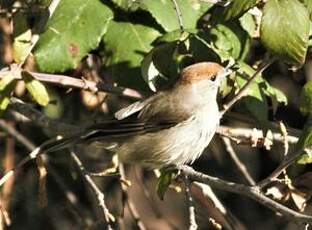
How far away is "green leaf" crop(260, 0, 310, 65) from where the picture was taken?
2.96 m

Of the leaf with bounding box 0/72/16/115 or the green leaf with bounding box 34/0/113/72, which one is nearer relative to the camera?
the leaf with bounding box 0/72/16/115

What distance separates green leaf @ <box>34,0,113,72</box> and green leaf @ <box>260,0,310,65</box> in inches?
32.5

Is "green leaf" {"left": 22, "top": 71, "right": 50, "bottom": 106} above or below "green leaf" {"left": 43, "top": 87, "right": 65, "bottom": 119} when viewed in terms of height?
above

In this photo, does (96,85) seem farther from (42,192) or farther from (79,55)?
(42,192)

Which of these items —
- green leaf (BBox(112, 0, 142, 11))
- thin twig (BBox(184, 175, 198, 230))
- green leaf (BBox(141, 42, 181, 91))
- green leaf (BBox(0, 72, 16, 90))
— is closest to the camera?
green leaf (BBox(0, 72, 16, 90))

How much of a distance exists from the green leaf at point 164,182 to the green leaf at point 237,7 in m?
0.85

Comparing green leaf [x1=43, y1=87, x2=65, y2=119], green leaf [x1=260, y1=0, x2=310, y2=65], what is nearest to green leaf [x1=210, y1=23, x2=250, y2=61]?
green leaf [x1=260, y1=0, x2=310, y2=65]

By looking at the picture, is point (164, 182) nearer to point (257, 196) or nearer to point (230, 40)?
point (230, 40)

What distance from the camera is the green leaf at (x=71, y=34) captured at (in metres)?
3.50

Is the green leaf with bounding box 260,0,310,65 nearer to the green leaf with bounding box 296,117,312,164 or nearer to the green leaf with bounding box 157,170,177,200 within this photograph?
the green leaf with bounding box 296,117,312,164

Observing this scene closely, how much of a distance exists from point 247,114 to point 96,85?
2.29ft

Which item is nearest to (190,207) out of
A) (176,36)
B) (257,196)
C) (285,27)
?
(257,196)

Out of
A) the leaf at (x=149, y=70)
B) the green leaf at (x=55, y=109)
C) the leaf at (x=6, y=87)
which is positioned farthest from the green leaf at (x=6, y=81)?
the green leaf at (x=55, y=109)

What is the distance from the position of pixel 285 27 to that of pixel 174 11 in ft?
2.40
